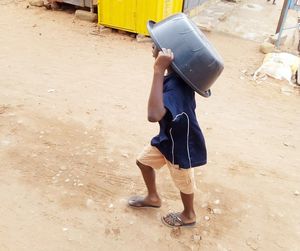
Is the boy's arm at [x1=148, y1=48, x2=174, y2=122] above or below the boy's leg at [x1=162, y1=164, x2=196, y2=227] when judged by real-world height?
above

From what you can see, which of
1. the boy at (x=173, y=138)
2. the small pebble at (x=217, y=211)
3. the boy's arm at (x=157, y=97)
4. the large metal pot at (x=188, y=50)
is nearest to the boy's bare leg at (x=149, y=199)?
the boy at (x=173, y=138)

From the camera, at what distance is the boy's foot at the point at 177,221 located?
251 centimetres

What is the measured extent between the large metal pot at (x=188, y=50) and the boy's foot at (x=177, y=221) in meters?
1.07

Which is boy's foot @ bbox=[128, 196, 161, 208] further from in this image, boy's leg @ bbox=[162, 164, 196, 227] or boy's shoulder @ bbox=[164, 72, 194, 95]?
boy's shoulder @ bbox=[164, 72, 194, 95]

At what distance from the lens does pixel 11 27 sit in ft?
21.4

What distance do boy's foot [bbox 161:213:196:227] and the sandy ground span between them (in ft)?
0.14

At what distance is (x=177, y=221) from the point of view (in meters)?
2.52

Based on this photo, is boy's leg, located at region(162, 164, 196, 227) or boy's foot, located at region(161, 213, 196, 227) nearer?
boy's leg, located at region(162, 164, 196, 227)

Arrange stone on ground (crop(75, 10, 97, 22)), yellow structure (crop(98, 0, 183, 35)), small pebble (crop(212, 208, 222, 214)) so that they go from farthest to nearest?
stone on ground (crop(75, 10, 97, 22)), yellow structure (crop(98, 0, 183, 35)), small pebble (crop(212, 208, 222, 214))

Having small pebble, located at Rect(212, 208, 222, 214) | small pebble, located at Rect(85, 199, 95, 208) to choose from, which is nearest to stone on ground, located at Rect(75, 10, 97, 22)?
small pebble, located at Rect(85, 199, 95, 208)

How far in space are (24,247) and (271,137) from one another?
8.90ft

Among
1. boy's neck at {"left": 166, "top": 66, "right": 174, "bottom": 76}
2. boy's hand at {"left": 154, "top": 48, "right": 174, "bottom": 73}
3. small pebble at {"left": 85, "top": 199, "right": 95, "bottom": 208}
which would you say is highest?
boy's hand at {"left": 154, "top": 48, "right": 174, "bottom": 73}

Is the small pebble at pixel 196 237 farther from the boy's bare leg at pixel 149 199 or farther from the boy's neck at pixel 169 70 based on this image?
the boy's neck at pixel 169 70

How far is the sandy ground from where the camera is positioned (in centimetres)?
248
